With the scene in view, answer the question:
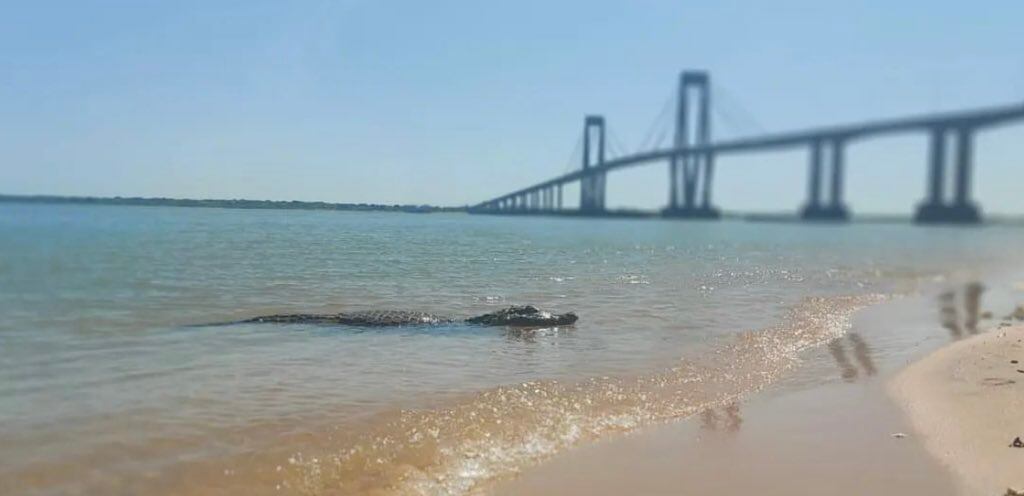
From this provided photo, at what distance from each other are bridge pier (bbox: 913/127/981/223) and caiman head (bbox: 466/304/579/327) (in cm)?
4347

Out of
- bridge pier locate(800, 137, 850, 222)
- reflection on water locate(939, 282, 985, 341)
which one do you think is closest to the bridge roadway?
bridge pier locate(800, 137, 850, 222)

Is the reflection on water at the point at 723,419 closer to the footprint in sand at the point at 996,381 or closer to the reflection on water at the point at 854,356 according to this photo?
the reflection on water at the point at 854,356

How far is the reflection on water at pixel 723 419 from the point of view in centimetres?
566

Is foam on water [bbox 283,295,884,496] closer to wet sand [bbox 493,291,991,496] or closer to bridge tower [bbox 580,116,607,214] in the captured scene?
wet sand [bbox 493,291,991,496]

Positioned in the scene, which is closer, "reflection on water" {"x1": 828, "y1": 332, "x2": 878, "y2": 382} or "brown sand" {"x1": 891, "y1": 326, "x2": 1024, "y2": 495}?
"brown sand" {"x1": 891, "y1": 326, "x2": 1024, "y2": 495}

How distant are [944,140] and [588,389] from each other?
155 feet

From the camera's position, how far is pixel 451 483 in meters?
4.48

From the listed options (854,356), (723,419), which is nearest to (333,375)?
(723,419)

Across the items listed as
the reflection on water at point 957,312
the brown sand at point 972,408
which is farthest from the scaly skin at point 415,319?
the reflection on water at point 957,312

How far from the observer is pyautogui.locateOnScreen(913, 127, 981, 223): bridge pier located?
47.1 m

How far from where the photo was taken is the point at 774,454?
500cm

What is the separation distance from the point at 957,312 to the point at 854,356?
22.6 feet

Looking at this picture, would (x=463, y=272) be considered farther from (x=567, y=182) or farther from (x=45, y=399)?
(x=567, y=182)

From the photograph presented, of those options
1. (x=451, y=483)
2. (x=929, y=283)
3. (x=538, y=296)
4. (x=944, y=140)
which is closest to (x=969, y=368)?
(x=451, y=483)
